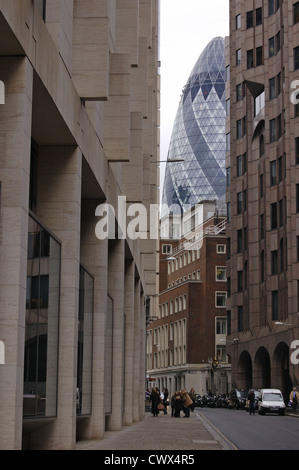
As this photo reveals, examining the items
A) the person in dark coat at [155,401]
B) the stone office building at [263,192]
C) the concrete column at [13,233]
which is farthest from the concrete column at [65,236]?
the stone office building at [263,192]

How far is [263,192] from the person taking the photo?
8156cm

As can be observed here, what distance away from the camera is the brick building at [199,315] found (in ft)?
398

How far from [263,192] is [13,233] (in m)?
69.2

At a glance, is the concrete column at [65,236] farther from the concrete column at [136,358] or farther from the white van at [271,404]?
the white van at [271,404]

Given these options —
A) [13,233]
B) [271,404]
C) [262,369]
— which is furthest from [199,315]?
[13,233]

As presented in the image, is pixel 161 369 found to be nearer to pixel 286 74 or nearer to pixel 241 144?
pixel 241 144

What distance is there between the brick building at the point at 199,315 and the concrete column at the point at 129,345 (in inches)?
3049

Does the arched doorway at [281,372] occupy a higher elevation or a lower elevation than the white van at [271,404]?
higher

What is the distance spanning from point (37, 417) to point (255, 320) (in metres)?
65.8

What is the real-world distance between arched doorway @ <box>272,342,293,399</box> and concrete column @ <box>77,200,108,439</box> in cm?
5140

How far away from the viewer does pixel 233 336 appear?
8931 centimetres

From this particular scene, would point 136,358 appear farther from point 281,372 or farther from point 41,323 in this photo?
point 281,372
